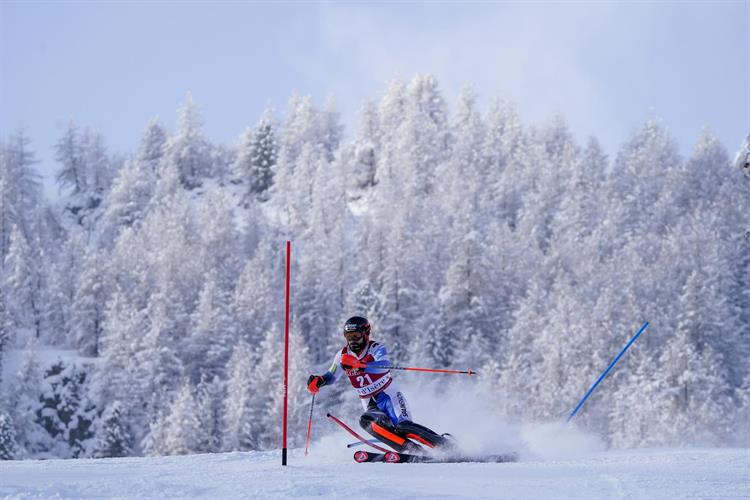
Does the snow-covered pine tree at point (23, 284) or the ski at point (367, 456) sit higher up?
the snow-covered pine tree at point (23, 284)

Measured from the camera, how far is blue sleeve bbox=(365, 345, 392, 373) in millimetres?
11445

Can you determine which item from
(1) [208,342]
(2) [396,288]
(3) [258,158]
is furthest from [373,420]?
(3) [258,158]

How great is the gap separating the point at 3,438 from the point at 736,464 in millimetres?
50915

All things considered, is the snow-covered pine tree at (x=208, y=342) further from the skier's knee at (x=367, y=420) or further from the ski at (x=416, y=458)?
the ski at (x=416, y=458)

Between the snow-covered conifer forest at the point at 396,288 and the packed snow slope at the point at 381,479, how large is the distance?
36758 millimetres

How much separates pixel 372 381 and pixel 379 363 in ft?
1.01

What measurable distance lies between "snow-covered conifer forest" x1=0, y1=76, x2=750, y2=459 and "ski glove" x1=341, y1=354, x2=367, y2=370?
35.0m

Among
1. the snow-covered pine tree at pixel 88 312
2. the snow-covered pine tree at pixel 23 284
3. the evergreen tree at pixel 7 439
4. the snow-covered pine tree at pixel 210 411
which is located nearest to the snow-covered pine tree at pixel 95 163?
the snow-covered pine tree at pixel 23 284

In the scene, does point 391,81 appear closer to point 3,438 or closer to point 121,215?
point 121,215

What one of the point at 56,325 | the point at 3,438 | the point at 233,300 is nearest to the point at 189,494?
the point at 3,438

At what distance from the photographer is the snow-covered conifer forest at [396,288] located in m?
53.8

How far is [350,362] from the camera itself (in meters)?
11.5

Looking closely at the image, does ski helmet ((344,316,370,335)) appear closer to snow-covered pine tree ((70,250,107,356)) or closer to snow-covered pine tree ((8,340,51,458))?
snow-covered pine tree ((8,340,51,458))

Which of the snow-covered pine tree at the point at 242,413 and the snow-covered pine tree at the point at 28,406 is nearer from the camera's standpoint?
the snow-covered pine tree at the point at 242,413
